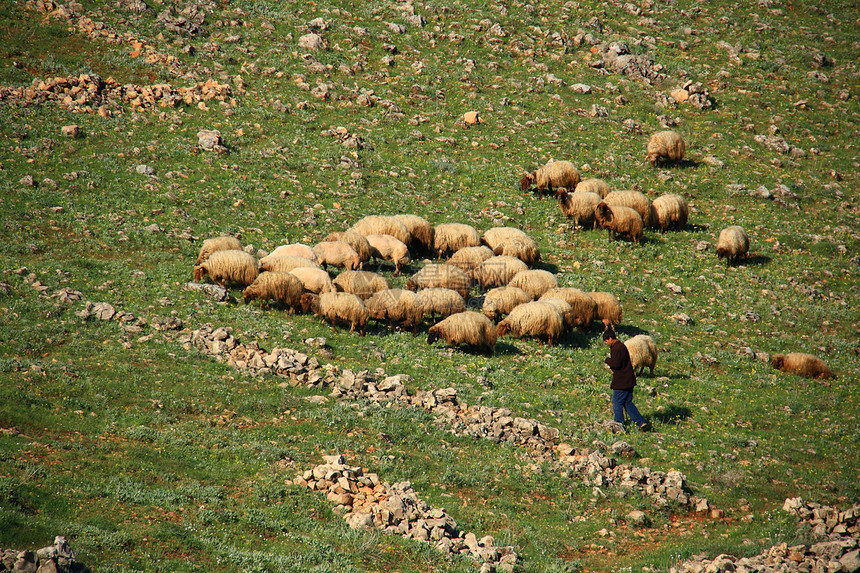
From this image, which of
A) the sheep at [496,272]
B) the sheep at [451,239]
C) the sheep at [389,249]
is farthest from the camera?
the sheep at [451,239]

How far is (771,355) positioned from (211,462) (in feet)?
53.1

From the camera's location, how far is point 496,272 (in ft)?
68.5

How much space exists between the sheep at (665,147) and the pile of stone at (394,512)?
954 inches

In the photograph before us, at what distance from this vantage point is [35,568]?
6.89m

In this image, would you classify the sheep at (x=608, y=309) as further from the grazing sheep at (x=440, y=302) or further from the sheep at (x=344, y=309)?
the sheep at (x=344, y=309)

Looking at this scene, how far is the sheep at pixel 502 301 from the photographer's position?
62.2ft

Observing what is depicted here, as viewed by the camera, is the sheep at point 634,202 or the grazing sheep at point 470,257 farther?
the sheep at point 634,202

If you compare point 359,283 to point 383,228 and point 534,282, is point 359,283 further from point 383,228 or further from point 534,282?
point 534,282

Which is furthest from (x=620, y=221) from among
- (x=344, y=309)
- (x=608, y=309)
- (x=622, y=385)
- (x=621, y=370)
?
(x=344, y=309)

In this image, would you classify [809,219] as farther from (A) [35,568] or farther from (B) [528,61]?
(A) [35,568]

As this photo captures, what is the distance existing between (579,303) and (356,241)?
7499mm

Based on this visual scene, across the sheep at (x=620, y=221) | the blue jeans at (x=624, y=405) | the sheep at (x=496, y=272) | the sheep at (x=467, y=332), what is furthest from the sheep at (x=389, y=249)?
the blue jeans at (x=624, y=405)

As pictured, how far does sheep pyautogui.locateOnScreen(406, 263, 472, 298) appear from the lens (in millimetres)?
19594

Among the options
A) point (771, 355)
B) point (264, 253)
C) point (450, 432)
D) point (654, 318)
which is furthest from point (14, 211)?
point (771, 355)
